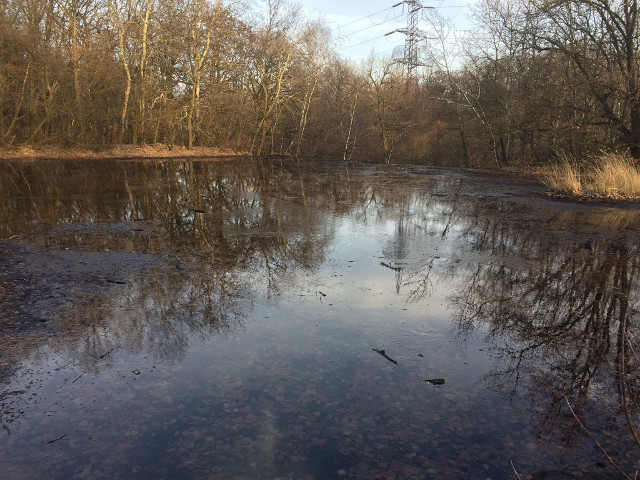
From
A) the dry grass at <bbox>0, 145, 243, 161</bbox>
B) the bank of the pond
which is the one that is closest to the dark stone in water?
the bank of the pond

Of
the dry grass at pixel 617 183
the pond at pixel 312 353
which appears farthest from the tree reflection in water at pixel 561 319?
the dry grass at pixel 617 183

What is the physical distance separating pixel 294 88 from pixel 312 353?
114 feet

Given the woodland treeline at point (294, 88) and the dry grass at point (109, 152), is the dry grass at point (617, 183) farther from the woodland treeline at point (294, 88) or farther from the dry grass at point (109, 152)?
the dry grass at point (109, 152)

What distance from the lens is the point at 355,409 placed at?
11.2 ft

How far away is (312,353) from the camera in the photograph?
4.24m

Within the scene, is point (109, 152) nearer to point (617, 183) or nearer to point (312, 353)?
point (617, 183)

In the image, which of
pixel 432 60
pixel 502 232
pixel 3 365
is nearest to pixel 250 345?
pixel 3 365

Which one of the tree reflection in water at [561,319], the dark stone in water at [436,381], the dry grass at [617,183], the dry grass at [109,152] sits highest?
the dry grass at [109,152]

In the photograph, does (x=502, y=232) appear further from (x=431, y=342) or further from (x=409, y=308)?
(x=431, y=342)

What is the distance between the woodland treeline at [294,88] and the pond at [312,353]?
51.4ft

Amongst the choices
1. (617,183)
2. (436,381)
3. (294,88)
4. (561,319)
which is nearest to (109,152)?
(294,88)

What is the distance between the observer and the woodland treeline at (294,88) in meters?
21.5

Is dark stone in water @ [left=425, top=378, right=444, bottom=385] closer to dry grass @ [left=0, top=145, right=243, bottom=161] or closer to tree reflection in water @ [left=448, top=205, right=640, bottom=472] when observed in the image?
tree reflection in water @ [left=448, top=205, right=640, bottom=472]

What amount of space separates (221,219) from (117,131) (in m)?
25.4
